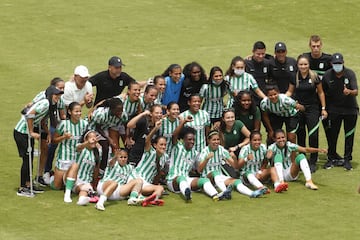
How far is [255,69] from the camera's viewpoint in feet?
72.1

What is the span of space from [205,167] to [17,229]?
3.72m

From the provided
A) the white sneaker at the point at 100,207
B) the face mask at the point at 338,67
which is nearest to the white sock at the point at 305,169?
the face mask at the point at 338,67

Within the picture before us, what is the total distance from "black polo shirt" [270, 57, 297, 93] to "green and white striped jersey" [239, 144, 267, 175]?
5.96 ft

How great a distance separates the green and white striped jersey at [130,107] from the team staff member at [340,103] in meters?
3.52

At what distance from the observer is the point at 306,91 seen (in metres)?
21.5

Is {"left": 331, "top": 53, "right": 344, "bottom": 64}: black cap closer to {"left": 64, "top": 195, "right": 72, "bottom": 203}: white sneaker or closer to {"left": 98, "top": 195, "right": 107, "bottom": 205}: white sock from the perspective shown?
{"left": 98, "top": 195, "right": 107, "bottom": 205}: white sock

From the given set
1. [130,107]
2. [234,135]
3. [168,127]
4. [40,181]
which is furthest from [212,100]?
[40,181]

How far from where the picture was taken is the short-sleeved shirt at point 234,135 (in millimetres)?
20938

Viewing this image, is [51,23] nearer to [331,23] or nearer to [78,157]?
[331,23]

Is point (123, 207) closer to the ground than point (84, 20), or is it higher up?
closer to the ground

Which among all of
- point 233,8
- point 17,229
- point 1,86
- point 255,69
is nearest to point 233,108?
point 255,69

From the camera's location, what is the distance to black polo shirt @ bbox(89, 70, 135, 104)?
832 inches

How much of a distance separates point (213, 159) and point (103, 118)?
6.56 feet

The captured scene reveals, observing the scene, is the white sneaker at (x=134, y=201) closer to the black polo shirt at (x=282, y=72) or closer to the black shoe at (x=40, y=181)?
the black shoe at (x=40, y=181)
